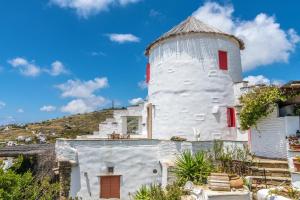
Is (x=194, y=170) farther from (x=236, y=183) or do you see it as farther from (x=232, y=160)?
(x=236, y=183)

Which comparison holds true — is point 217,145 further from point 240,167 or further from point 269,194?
point 269,194

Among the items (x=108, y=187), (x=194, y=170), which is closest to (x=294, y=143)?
(x=194, y=170)

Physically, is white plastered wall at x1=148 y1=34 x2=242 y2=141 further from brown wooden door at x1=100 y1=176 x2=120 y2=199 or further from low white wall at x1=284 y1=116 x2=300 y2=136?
low white wall at x1=284 y1=116 x2=300 y2=136

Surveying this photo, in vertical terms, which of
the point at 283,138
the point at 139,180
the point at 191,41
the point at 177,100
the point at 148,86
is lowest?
the point at 139,180

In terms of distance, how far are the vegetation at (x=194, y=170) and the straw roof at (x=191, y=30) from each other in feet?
27.5

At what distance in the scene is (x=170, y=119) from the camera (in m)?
18.0

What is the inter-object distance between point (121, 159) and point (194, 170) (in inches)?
181

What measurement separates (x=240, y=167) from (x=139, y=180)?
5.52 metres

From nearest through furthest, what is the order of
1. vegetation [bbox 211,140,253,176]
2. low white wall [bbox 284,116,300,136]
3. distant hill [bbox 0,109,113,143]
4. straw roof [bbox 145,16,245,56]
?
1. vegetation [bbox 211,140,253,176]
2. low white wall [bbox 284,116,300,136]
3. straw roof [bbox 145,16,245,56]
4. distant hill [bbox 0,109,113,143]

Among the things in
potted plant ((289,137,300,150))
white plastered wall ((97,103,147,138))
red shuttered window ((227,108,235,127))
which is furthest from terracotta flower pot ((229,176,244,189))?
white plastered wall ((97,103,147,138))

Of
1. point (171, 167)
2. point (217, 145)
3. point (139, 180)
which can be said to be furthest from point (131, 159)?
point (217, 145)

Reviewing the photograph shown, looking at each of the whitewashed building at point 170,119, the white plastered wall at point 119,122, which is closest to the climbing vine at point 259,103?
the whitewashed building at point 170,119

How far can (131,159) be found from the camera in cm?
1562

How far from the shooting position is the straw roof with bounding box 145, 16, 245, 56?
18156mm
